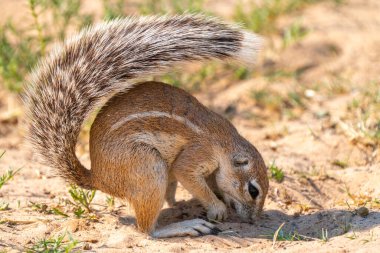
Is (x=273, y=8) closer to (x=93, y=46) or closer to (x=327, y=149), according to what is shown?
(x=327, y=149)

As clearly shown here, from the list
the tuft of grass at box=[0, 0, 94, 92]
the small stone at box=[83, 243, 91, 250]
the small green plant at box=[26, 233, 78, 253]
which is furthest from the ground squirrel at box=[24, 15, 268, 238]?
the tuft of grass at box=[0, 0, 94, 92]

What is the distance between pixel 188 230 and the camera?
4832 mm

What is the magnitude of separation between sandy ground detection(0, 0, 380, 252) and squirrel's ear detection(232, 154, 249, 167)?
0.49 m

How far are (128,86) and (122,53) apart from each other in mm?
261

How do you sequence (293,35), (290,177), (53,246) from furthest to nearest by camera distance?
(293,35), (290,177), (53,246)

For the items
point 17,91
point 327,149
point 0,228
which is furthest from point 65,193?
point 327,149

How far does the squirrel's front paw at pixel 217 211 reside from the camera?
5.06 m

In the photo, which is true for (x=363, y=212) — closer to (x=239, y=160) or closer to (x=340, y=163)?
(x=239, y=160)

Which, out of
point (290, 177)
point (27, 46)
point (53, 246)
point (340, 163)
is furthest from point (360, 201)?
point (27, 46)

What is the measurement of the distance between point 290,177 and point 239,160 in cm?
101

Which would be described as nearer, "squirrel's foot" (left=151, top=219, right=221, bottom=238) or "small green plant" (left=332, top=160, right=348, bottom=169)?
"squirrel's foot" (left=151, top=219, right=221, bottom=238)

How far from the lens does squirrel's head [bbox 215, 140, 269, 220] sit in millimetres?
5004

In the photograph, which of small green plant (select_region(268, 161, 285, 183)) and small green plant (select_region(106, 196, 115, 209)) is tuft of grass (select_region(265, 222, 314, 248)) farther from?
small green plant (select_region(106, 196, 115, 209))

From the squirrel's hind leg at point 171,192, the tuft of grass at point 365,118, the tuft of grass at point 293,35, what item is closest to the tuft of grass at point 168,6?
the tuft of grass at point 293,35
